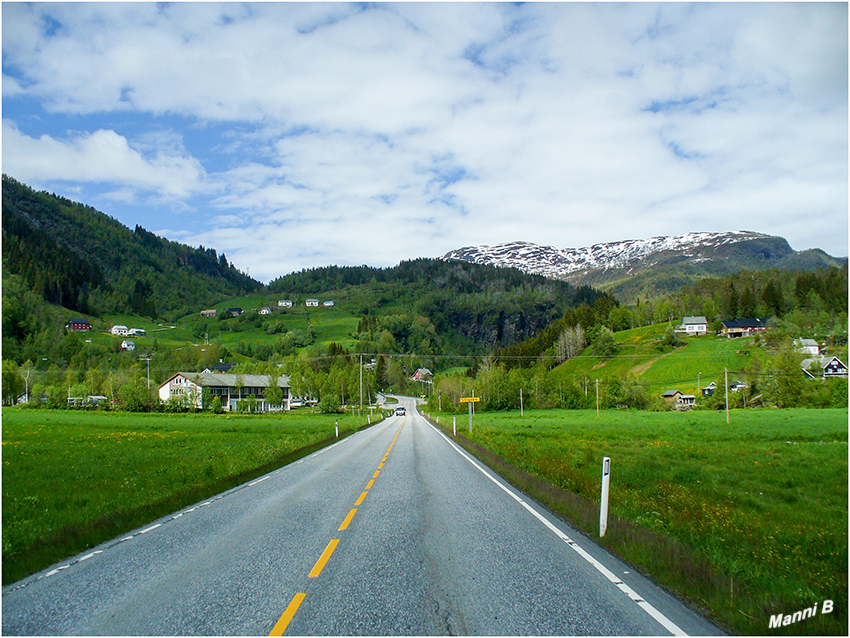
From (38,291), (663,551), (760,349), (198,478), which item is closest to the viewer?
(663,551)

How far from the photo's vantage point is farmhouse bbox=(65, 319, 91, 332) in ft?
530

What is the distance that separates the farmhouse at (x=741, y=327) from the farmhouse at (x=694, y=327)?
8588 millimetres

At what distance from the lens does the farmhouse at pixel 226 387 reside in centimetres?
10406

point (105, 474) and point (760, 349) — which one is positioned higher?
point (760, 349)

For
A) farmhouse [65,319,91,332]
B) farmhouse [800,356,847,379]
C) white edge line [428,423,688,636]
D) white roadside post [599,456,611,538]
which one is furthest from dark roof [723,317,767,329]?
farmhouse [65,319,91,332]

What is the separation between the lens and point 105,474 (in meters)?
16.8

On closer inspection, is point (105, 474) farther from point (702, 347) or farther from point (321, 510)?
point (702, 347)

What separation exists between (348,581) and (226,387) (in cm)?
11606

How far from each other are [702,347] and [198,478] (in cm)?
13512

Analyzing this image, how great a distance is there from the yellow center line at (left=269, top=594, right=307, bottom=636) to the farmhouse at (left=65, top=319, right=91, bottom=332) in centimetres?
19302

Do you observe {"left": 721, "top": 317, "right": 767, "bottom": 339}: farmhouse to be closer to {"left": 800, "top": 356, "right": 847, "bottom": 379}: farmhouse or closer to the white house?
the white house

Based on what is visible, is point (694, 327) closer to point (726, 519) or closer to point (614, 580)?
point (726, 519)

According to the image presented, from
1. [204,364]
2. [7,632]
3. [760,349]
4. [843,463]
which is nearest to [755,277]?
[760,349]

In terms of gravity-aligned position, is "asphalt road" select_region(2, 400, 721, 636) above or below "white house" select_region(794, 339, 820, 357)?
below
